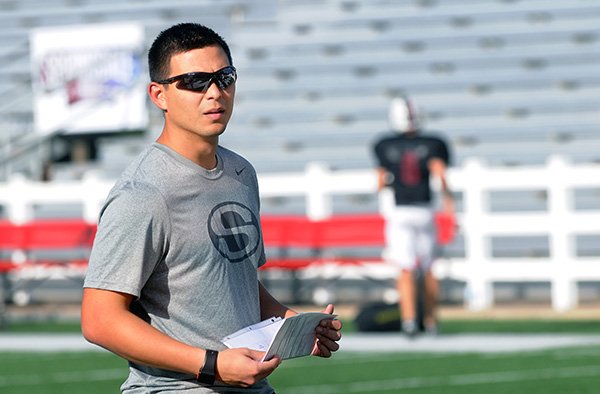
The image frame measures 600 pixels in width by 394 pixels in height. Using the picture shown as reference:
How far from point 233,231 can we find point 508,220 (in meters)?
12.8

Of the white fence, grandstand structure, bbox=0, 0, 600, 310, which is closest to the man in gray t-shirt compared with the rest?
the white fence

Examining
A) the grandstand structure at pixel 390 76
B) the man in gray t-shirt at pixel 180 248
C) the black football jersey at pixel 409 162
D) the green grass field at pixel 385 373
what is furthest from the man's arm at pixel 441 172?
the man in gray t-shirt at pixel 180 248

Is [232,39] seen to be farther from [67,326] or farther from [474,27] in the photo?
[67,326]

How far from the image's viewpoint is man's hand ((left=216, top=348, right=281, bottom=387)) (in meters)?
3.44

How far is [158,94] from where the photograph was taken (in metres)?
3.77

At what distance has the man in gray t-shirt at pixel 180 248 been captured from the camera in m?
3.55

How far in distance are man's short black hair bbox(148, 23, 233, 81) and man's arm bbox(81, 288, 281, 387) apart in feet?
1.96

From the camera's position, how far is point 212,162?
3828mm

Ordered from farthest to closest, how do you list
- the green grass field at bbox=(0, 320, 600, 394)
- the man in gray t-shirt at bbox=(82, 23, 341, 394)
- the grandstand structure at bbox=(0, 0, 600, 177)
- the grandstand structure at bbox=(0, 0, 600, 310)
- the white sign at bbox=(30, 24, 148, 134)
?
1. the white sign at bbox=(30, 24, 148, 134)
2. the grandstand structure at bbox=(0, 0, 600, 177)
3. the grandstand structure at bbox=(0, 0, 600, 310)
4. the green grass field at bbox=(0, 320, 600, 394)
5. the man in gray t-shirt at bbox=(82, 23, 341, 394)

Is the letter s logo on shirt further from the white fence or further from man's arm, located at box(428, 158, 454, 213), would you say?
the white fence

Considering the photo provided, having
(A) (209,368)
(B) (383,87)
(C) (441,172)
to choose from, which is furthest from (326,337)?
(B) (383,87)

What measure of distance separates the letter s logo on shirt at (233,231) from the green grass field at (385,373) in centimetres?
536

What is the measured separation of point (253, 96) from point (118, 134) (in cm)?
247

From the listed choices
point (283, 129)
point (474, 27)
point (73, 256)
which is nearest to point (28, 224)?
point (73, 256)
